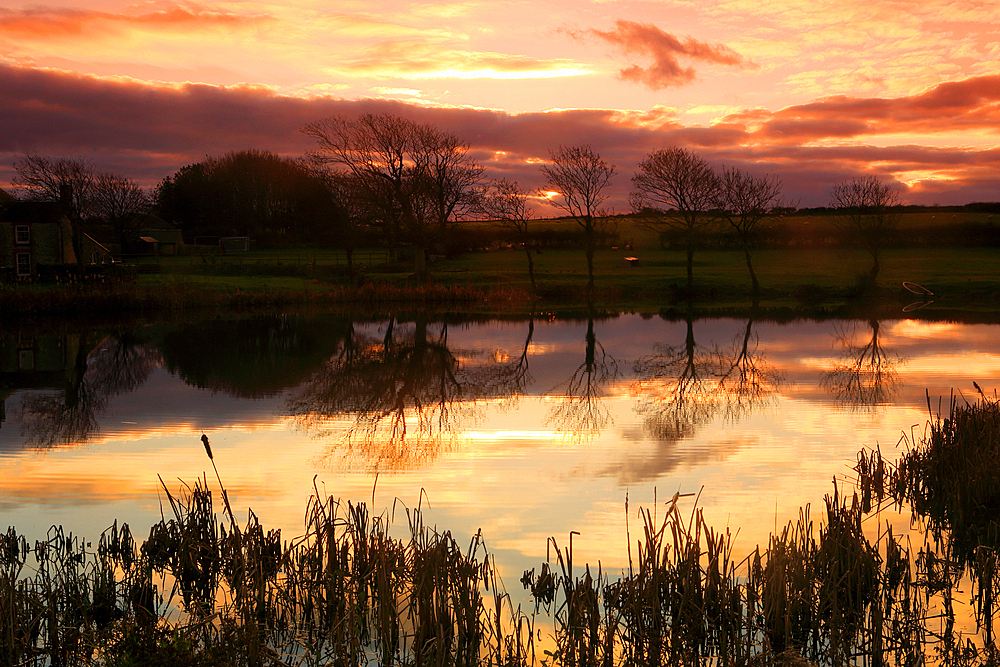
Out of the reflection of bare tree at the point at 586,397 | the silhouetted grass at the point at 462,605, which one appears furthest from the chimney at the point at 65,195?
the silhouetted grass at the point at 462,605

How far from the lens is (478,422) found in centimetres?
1602

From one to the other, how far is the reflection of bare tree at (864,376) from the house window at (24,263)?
54942mm

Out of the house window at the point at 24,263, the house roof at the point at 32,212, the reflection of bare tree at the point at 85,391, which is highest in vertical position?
the house roof at the point at 32,212

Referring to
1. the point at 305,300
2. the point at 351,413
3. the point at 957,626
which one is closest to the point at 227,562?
the point at 957,626

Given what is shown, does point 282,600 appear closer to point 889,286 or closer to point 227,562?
point 227,562

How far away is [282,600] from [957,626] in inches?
210

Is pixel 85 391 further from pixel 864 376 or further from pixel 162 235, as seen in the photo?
pixel 162 235

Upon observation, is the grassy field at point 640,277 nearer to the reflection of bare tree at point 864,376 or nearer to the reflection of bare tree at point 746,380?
the reflection of bare tree at point 864,376

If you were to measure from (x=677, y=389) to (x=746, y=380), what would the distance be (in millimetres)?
2454

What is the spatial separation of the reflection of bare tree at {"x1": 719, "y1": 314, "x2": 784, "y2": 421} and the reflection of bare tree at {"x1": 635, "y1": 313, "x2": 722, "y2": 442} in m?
0.30

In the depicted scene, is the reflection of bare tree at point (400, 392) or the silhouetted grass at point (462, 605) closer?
the silhouetted grass at point (462, 605)

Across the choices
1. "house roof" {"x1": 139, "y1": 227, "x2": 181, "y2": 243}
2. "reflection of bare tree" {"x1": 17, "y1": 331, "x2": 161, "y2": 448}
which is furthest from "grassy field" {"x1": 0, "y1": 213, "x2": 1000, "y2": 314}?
"house roof" {"x1": 139, "y1": 227, "x2": 181, "y2": 243}

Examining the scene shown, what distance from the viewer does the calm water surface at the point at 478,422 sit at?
32.4 ft

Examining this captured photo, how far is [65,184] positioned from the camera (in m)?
62.4
